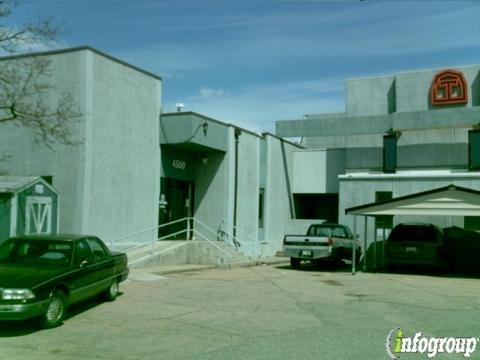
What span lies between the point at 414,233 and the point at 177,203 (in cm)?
920

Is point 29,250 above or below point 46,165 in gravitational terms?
below

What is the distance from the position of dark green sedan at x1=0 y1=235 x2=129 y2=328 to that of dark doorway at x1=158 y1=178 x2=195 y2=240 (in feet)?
32.6

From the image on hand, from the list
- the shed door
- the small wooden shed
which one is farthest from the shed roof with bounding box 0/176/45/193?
the shed door

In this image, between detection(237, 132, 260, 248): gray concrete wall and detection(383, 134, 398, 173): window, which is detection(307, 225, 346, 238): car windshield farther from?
detection(383, 134, 398, 173): window

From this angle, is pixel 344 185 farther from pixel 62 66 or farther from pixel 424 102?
pixel 62 66

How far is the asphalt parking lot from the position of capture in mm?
Answer: 7855

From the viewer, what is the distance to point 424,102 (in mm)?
30109

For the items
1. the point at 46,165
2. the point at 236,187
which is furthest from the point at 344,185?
the point at 46,165

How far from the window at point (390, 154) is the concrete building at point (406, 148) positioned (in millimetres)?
46

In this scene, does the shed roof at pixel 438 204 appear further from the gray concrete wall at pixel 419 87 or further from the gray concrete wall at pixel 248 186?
the gray concrete wall at pixel 419 87

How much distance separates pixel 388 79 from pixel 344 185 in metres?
→ 8.47

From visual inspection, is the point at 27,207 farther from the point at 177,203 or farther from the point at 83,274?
the point at 177,203

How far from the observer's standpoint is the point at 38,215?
16141mm

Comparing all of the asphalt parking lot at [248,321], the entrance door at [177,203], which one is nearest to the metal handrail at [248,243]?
the entrance door at [177,203]
